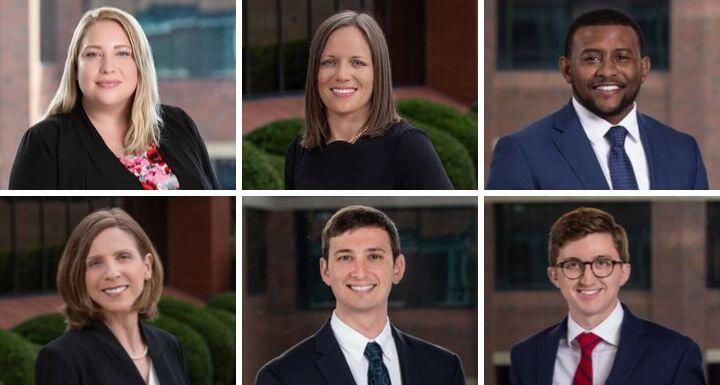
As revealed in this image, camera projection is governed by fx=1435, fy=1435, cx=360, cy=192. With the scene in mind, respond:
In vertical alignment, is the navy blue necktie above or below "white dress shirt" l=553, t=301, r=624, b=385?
above

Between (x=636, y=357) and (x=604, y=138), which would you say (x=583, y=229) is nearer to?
(x=604, y=138)

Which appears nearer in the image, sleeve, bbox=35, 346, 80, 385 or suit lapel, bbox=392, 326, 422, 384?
sleeve, bbox=35, 346, 80, 385

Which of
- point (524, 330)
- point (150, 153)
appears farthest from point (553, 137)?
point (150, 153)

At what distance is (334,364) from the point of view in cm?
450

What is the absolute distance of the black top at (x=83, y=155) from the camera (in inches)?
174

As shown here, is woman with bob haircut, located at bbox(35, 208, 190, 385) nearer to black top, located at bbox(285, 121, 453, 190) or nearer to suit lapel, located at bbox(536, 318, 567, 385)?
black top, located at bbox(285, 121, 453, 190)

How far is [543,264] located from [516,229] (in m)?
0.14

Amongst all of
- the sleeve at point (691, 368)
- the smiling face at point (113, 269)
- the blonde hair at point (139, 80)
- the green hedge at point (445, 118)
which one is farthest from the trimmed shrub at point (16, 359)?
the sleeve at point (691, 368)

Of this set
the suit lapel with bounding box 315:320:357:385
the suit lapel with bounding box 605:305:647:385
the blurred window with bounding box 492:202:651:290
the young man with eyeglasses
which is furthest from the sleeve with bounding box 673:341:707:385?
the suit lapel with bounding box 315:320:357:385

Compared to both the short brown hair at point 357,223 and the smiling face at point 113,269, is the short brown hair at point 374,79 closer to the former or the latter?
the short brown hair at point 357,223

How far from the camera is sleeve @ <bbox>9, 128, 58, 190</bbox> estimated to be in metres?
4.43

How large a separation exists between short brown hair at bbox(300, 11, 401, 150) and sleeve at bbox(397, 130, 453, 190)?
83 mm

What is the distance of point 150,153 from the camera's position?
4.49m

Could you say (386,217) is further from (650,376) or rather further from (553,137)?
(650,376)
